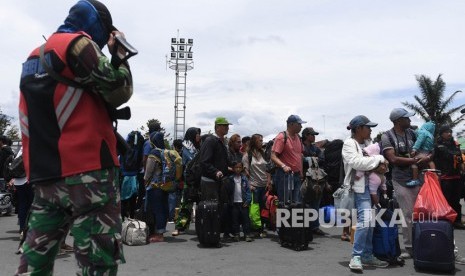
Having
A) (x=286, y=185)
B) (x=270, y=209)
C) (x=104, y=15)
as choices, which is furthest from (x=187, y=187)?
(x=104, y=15)

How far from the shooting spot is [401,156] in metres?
5.70

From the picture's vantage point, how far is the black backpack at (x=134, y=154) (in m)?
7.30

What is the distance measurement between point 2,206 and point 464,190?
1078 cm

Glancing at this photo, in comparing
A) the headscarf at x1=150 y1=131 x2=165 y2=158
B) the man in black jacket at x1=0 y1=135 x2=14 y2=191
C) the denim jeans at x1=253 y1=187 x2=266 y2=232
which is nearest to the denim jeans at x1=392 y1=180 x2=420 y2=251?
the denim jeans at x1=253 y1=187 x2=266 y2=232

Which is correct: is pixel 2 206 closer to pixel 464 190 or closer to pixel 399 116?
pixel 399 116

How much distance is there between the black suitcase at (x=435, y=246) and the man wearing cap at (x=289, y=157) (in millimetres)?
2462

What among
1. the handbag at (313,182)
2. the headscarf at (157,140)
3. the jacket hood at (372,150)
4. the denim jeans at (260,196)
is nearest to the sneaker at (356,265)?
the jacket hood at (372,150)

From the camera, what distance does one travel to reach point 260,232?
7738mm

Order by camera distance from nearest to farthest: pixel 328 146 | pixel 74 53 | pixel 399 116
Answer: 1. pixel 74 53
2. pixel 399 116
3. pixel 328 146

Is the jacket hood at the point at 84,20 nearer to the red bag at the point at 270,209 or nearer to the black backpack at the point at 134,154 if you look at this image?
the black backpack at the point at 134,154

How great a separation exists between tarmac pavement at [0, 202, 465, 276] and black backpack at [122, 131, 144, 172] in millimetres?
1308

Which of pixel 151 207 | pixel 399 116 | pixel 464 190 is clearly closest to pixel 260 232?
pixel 151 207

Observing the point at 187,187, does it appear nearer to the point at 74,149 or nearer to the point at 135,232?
the point at 135,232

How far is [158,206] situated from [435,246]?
407 centimetres
